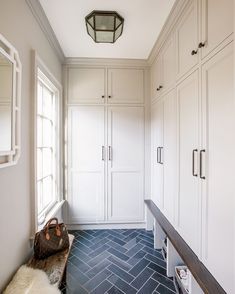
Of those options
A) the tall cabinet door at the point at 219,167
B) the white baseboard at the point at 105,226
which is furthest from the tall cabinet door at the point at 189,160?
the white baseboard at the point at 105,226

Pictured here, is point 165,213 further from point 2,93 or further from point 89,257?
point 2,93

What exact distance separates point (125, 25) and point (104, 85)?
3.44 feet

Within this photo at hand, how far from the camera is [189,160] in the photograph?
1.65 metres

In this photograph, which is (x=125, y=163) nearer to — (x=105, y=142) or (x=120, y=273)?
(x=105, y=142)

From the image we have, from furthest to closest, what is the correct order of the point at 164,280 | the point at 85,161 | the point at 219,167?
the point at 85,161, the point at 164,280, the point at 219,167

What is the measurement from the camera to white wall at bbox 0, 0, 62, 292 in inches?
50.6

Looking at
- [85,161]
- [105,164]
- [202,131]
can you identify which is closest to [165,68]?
A: [202,131]

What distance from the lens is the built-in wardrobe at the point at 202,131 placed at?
114cm

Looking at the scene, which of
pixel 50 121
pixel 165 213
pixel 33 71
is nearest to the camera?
pixel 33 71

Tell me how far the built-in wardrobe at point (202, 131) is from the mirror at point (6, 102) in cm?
132

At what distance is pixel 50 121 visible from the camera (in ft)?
8.89

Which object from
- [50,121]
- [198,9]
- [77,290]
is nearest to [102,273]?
[77,290]

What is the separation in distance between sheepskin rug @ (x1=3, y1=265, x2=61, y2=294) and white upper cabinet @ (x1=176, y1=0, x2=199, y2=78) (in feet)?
6.17

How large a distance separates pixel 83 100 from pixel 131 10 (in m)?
1.46
